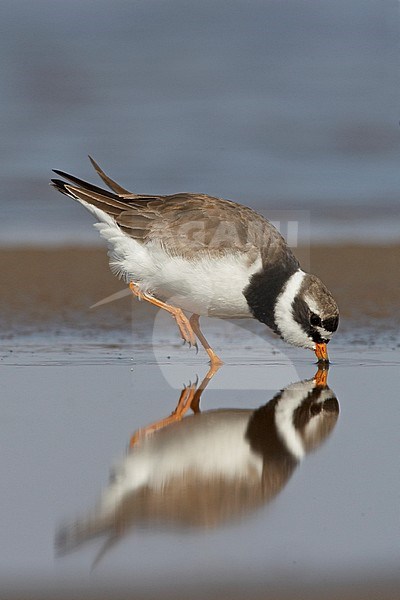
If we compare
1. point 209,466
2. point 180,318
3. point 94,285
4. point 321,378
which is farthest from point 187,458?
point 94,285

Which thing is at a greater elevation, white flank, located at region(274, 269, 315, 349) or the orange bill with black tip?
white flank, located at region(274, 269, 315, 349)

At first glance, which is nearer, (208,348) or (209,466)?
(209,466)

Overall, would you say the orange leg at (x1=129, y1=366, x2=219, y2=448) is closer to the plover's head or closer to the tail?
the plover's head

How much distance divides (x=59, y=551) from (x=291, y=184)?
32.3 ft

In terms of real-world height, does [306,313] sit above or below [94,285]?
below

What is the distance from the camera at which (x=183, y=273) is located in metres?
6.80

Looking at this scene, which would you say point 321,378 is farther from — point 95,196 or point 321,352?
point 95,196

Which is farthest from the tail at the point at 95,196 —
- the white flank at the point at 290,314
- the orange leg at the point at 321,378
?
the orange leg at the point at 321,378

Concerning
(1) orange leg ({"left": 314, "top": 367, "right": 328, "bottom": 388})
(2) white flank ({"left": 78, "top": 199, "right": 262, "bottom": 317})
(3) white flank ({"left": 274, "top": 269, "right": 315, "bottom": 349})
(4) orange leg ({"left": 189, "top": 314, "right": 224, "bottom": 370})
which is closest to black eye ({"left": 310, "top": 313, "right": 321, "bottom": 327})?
(3) white flank ({"left": 274, "top": 269, "right": 315, "bottom": 349})

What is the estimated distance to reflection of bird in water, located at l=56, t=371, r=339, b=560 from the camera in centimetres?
385

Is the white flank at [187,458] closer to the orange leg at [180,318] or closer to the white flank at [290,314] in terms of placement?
the white flank at [290,314]

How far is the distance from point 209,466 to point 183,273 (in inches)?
96.6

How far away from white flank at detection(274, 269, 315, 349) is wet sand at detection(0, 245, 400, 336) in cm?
161

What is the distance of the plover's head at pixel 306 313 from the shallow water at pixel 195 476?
20 cm
